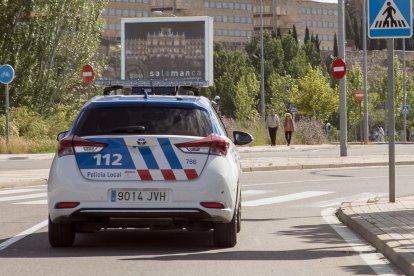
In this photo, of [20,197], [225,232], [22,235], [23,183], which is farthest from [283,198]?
[225,232]

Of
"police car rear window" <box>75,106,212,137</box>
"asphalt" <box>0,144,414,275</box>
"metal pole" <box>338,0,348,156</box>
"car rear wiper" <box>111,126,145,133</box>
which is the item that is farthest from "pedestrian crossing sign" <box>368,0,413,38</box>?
"metal pole" <box>338,0,348,156</box>

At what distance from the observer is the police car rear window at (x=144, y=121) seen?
437 inches

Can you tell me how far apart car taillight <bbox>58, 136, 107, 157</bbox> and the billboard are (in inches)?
1469

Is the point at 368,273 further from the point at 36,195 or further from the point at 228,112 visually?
the point at 228,112

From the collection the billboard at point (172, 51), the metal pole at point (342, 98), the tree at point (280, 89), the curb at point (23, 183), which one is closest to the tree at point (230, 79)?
the tree at point (280, 89)

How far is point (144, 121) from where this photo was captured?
36.8 feet

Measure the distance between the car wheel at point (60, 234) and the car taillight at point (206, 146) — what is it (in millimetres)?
1466

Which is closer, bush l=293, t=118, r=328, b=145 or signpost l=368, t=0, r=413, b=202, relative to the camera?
signpost l=368, t=0, r=413, b=202

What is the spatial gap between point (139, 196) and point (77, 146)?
2.65 feet

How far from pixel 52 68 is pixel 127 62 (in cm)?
442

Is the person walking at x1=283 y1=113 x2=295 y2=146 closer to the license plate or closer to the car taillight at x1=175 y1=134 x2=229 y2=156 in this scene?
the car taillight at x1=175 y1=134 x2=229 y2=156

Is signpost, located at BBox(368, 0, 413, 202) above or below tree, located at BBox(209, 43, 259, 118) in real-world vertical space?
below

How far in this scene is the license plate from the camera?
1084 centimetres

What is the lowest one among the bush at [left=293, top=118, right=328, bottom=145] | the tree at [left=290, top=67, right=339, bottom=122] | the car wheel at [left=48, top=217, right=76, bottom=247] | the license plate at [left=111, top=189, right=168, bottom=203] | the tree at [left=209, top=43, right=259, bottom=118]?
the car wheel at [left=48, top=217, right=76, bottom=247]
